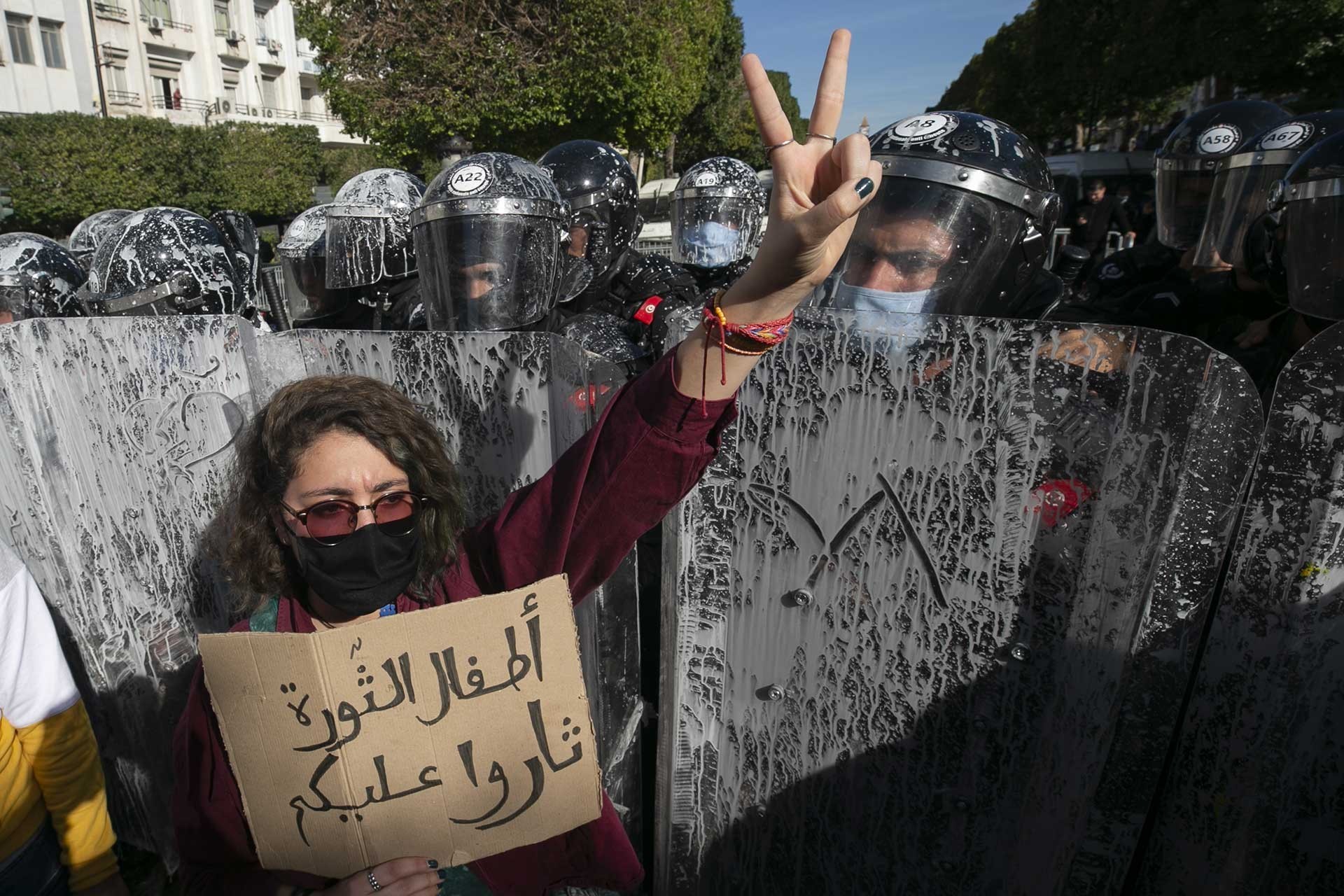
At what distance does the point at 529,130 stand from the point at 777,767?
15.4 m

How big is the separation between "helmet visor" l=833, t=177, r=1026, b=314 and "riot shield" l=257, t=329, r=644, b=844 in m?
0.80

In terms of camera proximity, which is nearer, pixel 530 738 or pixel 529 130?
pixel 530 738

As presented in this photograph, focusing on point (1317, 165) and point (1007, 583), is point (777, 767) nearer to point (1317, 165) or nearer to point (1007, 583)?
point (1007, 583)

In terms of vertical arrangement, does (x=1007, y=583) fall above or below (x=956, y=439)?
below

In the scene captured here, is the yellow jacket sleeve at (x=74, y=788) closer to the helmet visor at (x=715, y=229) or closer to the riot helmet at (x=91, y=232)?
the helmet visor at (x=715, y=229)

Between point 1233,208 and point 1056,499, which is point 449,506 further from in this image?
point 1233,208

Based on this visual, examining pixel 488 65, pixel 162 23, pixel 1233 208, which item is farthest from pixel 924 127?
pixel 162 23

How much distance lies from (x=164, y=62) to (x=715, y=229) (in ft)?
131

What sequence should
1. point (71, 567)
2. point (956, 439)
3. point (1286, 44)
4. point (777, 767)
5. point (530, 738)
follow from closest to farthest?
point (530, 738), point (956, 439), point (777, 767), point (71, 567), point (1286, 44)

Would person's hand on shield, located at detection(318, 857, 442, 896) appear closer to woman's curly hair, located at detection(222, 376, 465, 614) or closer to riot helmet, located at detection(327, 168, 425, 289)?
woman's curly hair, located at detection(222, 376, 465, 614)

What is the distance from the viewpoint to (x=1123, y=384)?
4.00 feet

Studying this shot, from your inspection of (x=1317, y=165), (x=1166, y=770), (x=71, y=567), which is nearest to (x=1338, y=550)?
(x=1166, y=770)

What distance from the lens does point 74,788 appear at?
5.54 ft

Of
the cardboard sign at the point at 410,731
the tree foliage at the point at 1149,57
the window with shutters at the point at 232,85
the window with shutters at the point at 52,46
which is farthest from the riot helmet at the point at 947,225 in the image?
the window with shutters at the point at 232,85
